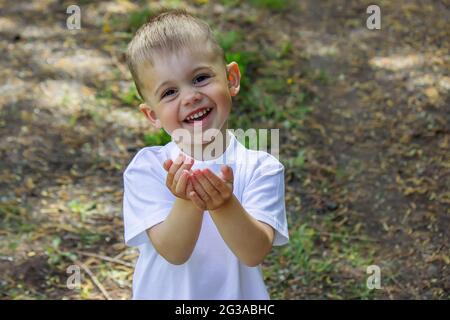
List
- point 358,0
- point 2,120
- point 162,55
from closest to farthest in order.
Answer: point 162,55
point 2,120
point 358,0

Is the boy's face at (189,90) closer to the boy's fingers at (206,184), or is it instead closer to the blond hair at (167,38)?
the blond hair at (167,38)

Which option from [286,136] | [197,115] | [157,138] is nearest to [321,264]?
[286,136]

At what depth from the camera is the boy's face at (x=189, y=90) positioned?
6.36ft

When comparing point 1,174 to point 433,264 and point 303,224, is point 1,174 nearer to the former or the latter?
point 303,224

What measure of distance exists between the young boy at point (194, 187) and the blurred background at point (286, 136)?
120cm

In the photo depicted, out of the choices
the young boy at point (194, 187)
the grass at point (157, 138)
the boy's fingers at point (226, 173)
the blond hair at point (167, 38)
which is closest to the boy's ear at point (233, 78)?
the young boy at point (194, 187)

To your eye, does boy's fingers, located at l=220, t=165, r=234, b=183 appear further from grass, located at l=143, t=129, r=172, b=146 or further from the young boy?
grass, located at l=143, t=129, r=172, b=146

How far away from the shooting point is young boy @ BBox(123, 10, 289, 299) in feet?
6.20

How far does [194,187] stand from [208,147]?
254 mm

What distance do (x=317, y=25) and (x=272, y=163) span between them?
3.26m

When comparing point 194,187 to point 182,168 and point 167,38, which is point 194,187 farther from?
point 167,38

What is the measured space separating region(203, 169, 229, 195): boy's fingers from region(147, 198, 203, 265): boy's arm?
4.5 inches

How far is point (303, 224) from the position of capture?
→ 361 centimetres
